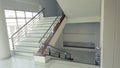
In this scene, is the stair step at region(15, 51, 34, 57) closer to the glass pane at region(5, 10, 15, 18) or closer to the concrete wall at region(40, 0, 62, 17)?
the glass pane at region(5, 10, 15, 18)

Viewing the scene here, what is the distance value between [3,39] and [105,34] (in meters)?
4.45

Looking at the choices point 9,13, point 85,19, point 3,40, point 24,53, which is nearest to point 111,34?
point 3,40

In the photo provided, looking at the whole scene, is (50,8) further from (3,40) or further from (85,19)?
(3,40)

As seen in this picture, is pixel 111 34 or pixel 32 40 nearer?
pixel 111 34

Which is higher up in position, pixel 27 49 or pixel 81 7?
pixel 81 7

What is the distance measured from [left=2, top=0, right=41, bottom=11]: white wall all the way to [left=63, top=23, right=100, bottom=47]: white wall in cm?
318

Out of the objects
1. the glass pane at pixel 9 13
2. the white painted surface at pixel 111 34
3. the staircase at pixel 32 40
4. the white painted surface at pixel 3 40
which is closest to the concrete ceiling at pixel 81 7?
the staircase at pixel 32 40

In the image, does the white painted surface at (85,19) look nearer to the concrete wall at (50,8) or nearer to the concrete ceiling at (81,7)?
the concrete ceiling at (81,7)

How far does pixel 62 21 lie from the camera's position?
6816mm

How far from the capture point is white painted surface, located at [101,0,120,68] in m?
1.09

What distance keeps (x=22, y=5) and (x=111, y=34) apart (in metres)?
6.61

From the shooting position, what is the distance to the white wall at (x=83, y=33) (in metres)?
8.79

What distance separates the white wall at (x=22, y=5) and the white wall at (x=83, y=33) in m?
3.18

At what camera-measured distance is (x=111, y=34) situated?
1141 mm
